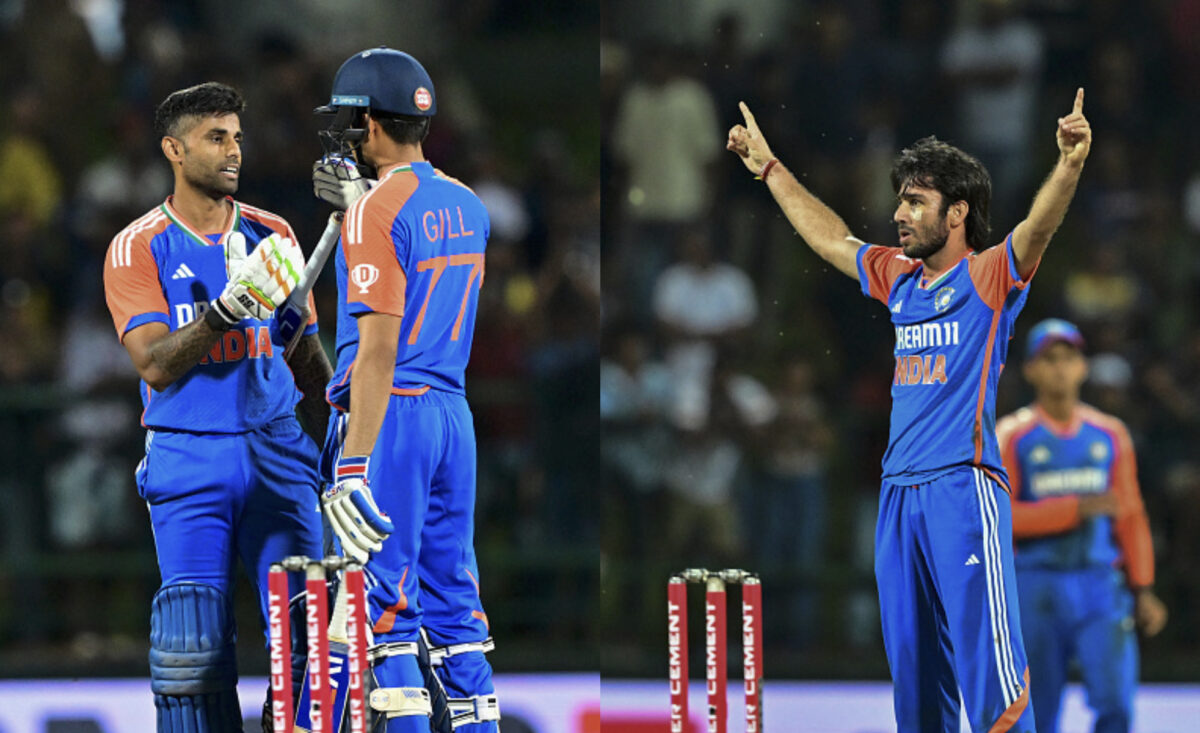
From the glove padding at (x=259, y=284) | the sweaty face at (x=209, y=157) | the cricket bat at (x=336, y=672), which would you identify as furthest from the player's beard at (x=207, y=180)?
the cricket bat at (x=336, y=672)

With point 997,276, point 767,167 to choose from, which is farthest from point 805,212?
point 997,276

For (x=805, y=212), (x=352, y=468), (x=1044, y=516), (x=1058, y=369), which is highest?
(x=805, y=212)

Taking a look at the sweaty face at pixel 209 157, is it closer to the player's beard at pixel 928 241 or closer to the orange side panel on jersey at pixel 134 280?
the orange side panel on jersey at pixel 134 280

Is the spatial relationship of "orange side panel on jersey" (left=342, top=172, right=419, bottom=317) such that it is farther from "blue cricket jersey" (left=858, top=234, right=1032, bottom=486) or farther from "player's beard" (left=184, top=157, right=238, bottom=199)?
"blue cricket jersey" (left=858, top=234, right=1032, bottom=486)

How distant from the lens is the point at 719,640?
171 inches

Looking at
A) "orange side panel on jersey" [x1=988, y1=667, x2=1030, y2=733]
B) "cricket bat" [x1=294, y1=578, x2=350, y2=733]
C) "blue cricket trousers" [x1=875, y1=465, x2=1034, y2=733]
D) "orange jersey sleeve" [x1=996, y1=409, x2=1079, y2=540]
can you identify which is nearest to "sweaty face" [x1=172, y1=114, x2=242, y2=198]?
"cricket bat" [x1=294, y1=578, x2=350, y2=733]

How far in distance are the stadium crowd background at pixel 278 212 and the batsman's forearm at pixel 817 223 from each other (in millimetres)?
3281

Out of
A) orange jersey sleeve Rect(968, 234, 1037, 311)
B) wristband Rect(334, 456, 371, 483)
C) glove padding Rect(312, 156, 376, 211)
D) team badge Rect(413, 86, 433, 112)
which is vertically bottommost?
wristband Rect(334, 456, 371, 483)

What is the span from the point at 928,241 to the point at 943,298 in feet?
0.56

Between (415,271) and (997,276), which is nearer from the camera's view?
(415,271)

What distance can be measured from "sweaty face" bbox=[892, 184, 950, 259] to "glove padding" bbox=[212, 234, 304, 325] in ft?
5.62

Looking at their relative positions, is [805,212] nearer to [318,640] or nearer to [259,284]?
[259,284]

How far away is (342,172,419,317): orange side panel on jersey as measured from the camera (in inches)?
159

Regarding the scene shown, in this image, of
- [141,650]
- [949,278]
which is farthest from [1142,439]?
[141,650]
